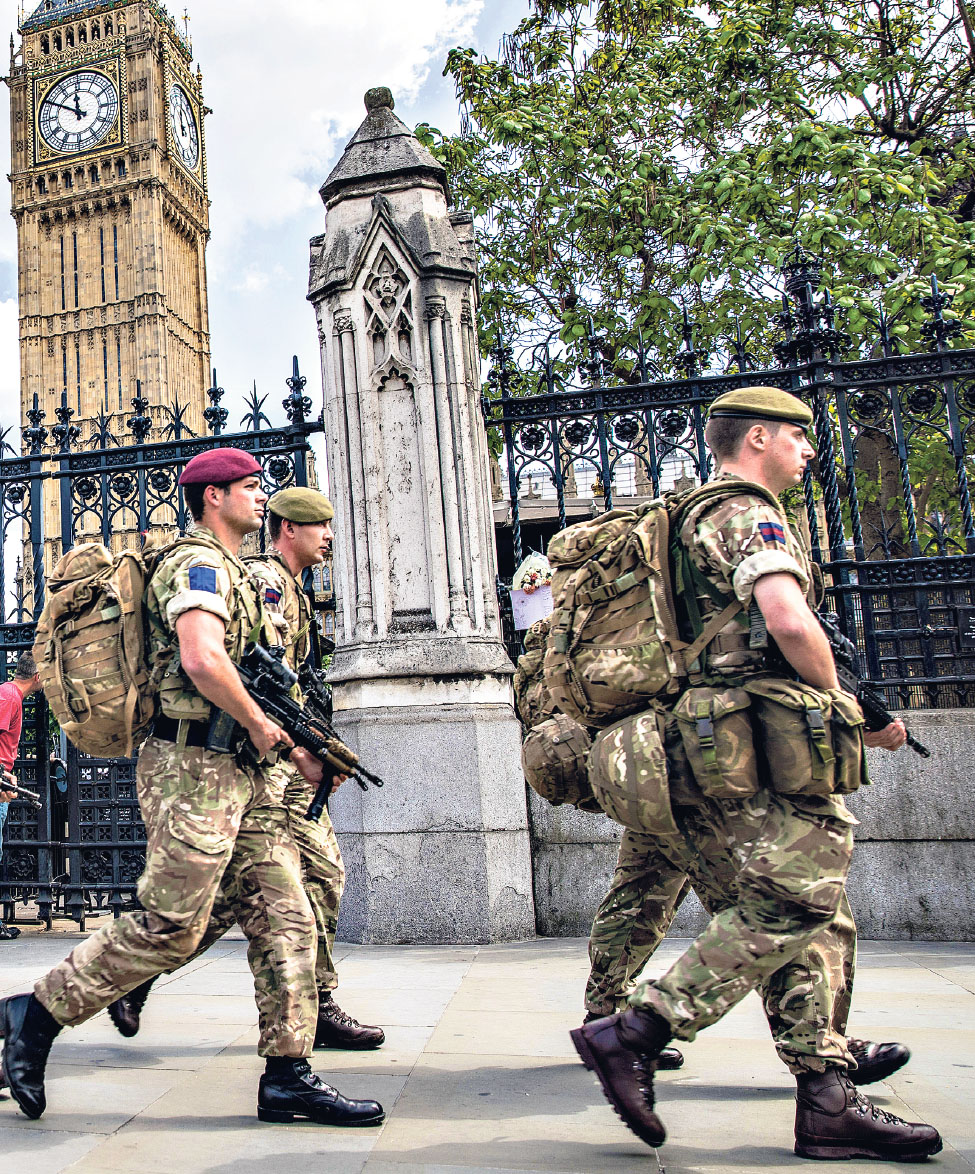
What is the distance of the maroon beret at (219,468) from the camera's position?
3.34 m

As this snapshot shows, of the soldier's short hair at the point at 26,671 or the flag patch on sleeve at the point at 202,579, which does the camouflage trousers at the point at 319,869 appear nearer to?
the flag patch on sleeve at the point at 202,579

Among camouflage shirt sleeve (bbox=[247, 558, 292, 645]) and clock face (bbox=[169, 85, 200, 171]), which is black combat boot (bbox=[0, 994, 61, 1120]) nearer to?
camouflage shirt sleeve (bbox=[247, 558, 292, 645])

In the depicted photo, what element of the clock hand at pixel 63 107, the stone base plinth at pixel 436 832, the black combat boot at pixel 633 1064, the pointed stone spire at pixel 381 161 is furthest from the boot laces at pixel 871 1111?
the clock hand at pixel 63 107

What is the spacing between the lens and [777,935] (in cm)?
254

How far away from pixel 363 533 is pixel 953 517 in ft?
24.5

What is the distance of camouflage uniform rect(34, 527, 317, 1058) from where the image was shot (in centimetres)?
287

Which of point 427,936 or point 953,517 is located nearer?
point 427,936

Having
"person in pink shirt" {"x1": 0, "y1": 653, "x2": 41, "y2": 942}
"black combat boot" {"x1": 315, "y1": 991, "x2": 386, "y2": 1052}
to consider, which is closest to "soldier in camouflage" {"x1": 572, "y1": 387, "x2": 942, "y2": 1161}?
"black combat boot" {"x1": 315, "y1": 991, "x2": 386, "y2": 1052}

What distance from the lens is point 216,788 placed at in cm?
297

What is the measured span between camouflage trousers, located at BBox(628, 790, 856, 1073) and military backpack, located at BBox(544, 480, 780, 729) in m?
0.35

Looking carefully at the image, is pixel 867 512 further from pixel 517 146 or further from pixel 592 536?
pixel 592 536

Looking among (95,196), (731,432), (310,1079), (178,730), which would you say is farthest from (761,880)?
(95,196)

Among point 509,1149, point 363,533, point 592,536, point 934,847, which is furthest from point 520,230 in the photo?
point 509,1149

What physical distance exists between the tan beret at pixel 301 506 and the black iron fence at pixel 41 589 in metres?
2.61
